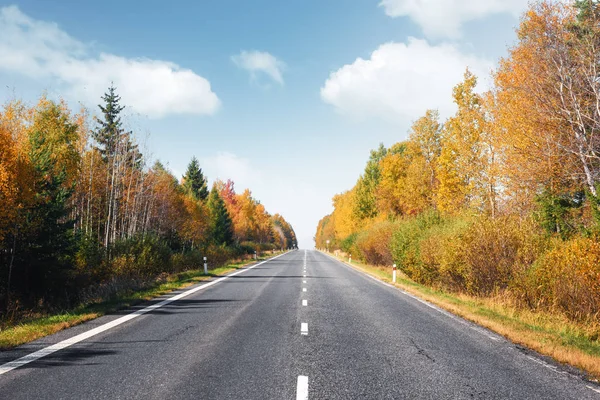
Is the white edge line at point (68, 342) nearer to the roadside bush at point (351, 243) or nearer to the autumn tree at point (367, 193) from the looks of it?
the roadside bush at point (351, 243)

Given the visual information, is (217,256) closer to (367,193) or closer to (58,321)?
(367,193)

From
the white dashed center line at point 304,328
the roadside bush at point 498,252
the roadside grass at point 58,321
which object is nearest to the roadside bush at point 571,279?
the roadside bush at point 498,252

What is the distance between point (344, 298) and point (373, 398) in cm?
940

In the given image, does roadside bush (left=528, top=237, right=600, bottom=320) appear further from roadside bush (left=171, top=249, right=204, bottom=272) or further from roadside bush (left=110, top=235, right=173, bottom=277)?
roadside bush (left=171, top=249, right=204, bottom=272)

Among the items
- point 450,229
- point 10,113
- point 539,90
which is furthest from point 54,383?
point 10,113

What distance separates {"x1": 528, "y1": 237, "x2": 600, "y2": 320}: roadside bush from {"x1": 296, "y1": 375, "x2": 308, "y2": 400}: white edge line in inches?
308

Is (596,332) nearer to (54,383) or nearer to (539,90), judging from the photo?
(539,90)

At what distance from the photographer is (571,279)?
1002 cm

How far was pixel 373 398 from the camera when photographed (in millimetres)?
4449

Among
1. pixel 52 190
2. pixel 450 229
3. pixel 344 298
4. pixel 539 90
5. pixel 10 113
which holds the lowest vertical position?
pixel 344 298

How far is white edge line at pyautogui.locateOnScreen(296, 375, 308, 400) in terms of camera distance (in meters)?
4.46

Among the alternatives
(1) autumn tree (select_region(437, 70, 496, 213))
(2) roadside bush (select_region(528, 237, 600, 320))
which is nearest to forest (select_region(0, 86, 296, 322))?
(2) roadside bush (select_region(528, 237, 600, 320))

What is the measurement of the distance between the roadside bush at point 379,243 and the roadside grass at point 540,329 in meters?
16.6

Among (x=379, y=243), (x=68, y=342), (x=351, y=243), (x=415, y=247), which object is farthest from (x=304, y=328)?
(x=351, y=243)
